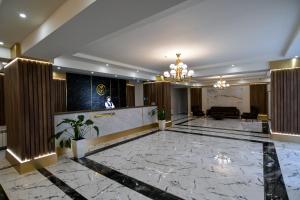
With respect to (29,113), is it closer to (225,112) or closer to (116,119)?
(116,119)

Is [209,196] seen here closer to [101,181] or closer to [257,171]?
[257,171]

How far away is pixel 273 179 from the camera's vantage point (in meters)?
3.06

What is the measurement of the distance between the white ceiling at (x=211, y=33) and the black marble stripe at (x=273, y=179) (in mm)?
2892

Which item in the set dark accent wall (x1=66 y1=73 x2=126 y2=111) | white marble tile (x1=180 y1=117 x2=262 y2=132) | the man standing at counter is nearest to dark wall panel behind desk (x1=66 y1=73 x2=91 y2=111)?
dark accent wall (x1=66 y1=73 x2=126 y2=111)

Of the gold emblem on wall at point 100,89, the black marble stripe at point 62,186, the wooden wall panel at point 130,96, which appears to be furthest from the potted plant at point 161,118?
the black marble stripe at point 62,186

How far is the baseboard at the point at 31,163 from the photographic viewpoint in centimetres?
358

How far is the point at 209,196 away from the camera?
2.58m

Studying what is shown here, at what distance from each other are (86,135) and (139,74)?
3.88 m

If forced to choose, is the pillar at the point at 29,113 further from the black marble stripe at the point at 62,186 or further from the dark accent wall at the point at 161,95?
the dark accent wall at the point at 161,95

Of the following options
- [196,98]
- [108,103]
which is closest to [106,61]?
[108,103]

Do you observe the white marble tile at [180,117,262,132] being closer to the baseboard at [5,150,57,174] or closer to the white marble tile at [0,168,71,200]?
the baseboard at [5,150,57,174]

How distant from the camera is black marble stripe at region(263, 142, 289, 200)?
2575 millimetres

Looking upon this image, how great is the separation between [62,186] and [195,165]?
2.66 meters

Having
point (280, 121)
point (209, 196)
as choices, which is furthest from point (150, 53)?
point (280, 121)
